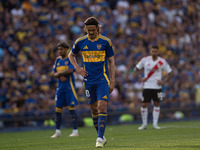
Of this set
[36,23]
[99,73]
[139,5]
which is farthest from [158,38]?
[99,73]

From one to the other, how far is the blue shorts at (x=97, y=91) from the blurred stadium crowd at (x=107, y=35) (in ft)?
33.7

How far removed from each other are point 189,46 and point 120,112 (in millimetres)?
10185

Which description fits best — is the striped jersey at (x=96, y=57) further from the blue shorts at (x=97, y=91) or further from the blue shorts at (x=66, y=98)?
the blue shorts at (x=66, y=98)

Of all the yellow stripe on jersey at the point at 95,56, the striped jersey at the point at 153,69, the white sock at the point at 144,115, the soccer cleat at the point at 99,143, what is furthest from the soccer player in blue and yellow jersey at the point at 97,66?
the white sock at the point at 144,115

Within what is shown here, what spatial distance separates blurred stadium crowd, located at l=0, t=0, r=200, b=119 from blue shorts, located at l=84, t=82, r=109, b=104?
1027 cm

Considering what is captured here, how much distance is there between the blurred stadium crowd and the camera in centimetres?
2041

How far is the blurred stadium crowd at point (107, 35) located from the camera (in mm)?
20406

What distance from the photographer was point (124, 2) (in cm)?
2877

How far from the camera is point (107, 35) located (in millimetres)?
25844

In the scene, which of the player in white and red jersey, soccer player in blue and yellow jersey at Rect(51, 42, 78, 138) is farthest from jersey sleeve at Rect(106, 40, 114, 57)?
the player in white and red jersey

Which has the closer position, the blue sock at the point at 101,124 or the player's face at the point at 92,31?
the blue sock at the point at 101,124

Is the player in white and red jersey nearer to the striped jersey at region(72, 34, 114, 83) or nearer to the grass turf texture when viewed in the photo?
the grass turf texture

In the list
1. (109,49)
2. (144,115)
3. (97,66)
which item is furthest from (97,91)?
(144,115)

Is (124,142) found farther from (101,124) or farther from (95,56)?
(95,56)
